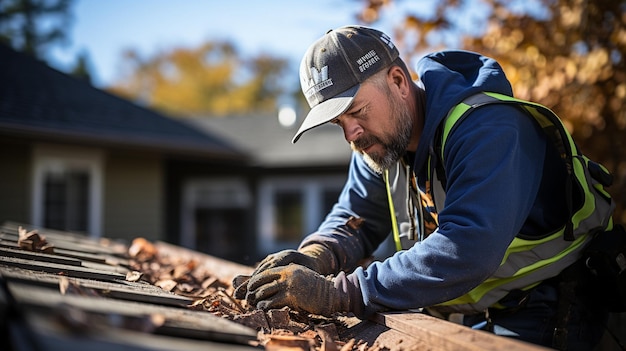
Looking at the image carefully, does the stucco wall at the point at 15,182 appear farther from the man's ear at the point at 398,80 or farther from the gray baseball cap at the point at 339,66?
the man's ear at the point at 398,80

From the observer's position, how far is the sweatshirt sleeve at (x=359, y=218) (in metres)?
3.21

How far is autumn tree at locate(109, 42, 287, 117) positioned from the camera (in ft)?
129

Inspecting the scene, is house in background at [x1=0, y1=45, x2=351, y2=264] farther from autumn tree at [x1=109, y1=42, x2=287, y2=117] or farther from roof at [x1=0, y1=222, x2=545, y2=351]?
autumn tree at [x1=109, y1=42, x2=287, y2=117]

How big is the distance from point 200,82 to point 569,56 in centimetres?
3626

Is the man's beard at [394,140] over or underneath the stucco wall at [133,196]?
over

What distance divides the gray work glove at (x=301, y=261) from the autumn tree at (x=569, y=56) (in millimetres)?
2940

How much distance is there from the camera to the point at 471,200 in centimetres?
224

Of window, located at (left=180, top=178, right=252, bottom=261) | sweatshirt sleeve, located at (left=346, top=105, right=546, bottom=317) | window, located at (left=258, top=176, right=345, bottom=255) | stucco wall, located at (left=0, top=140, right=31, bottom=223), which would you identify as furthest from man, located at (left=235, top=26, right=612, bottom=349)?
window, located at (left=180, top=178, right=252, bottom=261)

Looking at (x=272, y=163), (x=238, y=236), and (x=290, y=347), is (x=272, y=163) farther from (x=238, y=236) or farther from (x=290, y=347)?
(x=290, y=347)

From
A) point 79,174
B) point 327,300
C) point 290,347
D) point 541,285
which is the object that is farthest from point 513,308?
point 79,174

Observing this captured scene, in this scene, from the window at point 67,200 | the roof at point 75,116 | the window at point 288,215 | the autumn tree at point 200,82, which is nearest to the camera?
the roof at point 75,116

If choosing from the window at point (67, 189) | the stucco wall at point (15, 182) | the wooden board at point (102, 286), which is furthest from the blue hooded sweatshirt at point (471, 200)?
the window at point (67, 189)

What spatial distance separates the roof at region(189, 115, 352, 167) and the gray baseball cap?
44.1 ft

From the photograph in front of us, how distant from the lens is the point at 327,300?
2.38 meters
